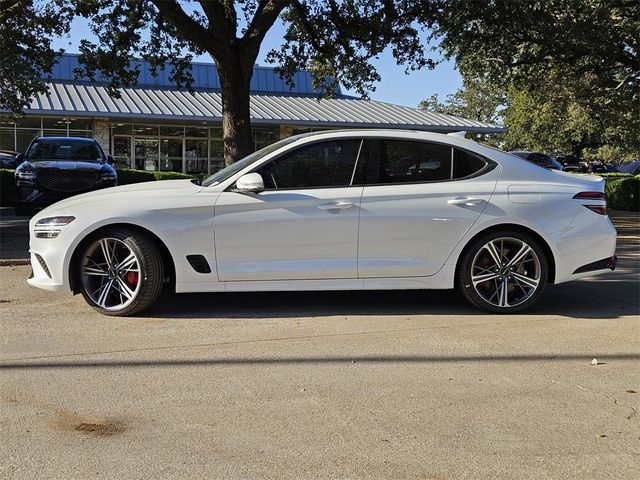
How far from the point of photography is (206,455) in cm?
315

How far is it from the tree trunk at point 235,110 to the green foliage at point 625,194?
1266cm

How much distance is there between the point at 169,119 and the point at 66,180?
654 inches

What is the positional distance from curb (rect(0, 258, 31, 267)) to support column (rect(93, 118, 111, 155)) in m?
21.9

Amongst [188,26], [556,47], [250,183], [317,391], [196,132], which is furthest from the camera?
[196,132]

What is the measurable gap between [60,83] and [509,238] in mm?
30338

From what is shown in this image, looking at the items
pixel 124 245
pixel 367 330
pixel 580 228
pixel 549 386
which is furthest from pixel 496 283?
pixel 124 245

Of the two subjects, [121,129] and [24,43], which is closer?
[24,43]

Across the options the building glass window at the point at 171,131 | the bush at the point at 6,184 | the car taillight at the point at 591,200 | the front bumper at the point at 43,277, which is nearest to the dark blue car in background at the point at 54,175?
the bush at the point at 6,184

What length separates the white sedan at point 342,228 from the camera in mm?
5555

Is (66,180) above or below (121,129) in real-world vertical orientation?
below

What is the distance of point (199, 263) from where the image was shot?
18.3 feet

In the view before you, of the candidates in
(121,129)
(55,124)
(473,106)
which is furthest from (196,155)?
(473,106)

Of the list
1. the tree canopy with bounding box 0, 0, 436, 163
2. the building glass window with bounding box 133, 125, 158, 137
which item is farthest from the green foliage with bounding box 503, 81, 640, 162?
the building glass window with bounding box 133, 125, 158, 137

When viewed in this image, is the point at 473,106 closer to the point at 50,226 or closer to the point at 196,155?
A: the point at 196,155
